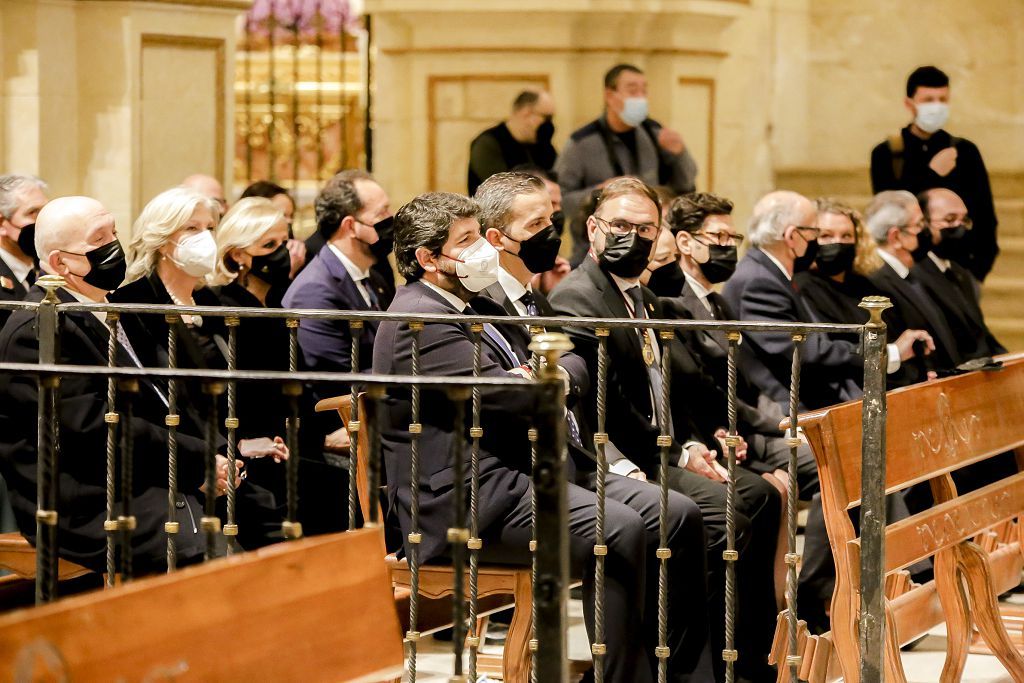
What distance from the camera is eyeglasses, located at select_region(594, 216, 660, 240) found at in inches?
211

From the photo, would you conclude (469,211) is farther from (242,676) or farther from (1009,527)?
(1009,527)

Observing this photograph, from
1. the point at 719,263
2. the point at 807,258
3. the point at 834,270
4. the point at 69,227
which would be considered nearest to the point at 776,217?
the point at 807,258

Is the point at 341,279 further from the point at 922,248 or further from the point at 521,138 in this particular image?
the point at 922,248

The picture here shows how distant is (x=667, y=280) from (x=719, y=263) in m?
0.36

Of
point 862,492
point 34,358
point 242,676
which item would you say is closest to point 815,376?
point 862,492

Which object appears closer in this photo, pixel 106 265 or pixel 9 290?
pixel 106 265

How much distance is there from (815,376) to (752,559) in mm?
1359

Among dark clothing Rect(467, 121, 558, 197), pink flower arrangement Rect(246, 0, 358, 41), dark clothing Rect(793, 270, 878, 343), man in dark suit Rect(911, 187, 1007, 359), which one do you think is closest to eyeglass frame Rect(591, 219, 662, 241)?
dark clothing Rect(793, 270, 878, 343)

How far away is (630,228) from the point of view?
17.6ft

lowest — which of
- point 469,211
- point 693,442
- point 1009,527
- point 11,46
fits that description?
point 1009,527

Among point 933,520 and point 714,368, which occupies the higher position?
point 714,368

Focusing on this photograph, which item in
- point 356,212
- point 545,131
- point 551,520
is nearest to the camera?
point 551,520

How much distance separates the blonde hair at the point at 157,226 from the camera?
5.38 metres

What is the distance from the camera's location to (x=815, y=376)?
6516 millimetres
